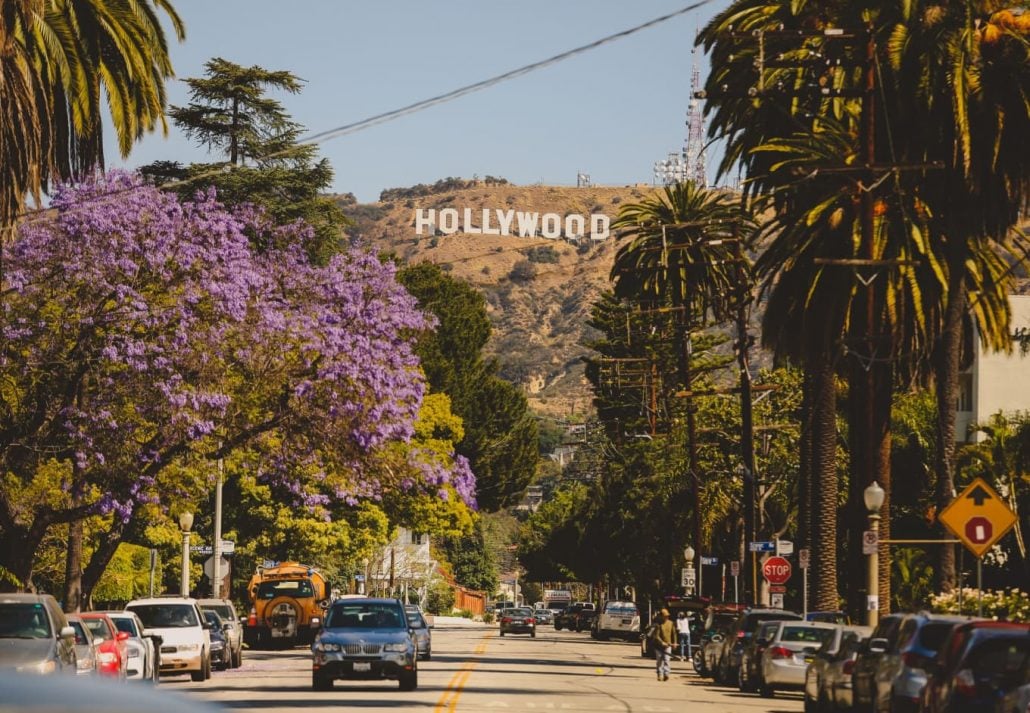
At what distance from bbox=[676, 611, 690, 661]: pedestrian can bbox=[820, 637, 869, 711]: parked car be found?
2544 centimetres

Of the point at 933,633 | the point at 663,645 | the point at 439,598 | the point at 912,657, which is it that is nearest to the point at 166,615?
the point at 663,645

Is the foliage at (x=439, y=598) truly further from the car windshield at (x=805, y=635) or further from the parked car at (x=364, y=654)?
the parked car at (x=364, y=654)

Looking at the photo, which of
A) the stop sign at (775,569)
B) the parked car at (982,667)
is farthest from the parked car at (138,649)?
the stop sign at (775,569)

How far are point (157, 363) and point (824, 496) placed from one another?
17.0 meters

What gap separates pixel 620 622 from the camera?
8169 centimetres

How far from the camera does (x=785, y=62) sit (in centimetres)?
3475

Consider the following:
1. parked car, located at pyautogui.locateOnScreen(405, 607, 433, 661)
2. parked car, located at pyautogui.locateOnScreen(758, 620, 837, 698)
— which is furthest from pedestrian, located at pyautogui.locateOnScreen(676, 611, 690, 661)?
parked car, located at pyautogui.locateOnScreen(758, 620, 837, 698)

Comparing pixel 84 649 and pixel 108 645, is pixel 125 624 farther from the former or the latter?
pixel 84 649

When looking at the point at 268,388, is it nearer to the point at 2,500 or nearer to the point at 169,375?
the point at 169,375

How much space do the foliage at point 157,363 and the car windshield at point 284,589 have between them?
17.4m

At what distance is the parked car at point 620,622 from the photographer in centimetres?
8162

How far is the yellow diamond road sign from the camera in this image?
26047 millimetres

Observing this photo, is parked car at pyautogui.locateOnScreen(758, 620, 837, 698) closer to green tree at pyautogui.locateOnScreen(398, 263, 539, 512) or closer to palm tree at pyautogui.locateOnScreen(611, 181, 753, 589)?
palm tree at pyautogui.locateOnScreen(611, 181, 753, 589)

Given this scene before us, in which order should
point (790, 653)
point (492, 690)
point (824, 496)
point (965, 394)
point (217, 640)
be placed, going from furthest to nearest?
1. point (965, 394)
2. point (824, 496)
3. point (217, 640)
4. point (790, 653)
5. point (492, 690)
